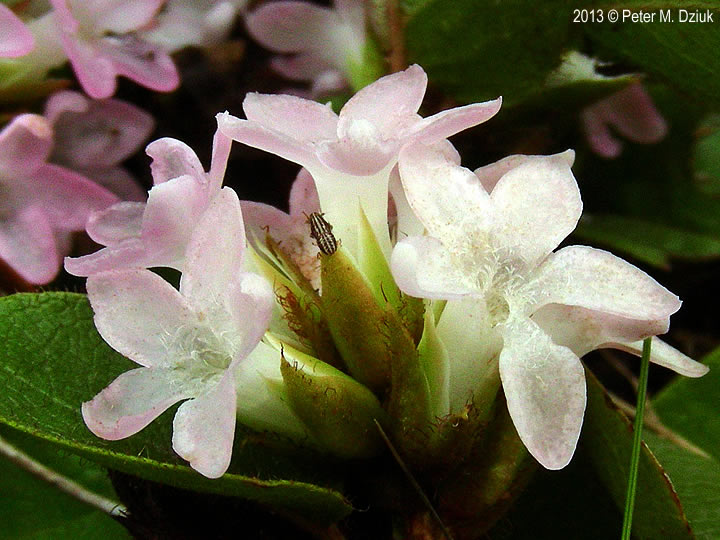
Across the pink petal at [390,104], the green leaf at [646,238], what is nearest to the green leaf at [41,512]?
the pink petal at [390,104]

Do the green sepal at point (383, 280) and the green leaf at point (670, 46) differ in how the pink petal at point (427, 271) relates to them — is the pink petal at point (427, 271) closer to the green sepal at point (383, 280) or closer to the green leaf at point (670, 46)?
the green sepal at point (383, 280)

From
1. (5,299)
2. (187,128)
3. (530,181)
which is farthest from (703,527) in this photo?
(187,128)

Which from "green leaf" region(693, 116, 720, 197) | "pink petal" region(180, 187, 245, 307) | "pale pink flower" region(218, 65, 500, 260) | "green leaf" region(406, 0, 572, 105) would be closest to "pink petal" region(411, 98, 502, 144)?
"pale pink flower" region(218, 65, 500, 260)

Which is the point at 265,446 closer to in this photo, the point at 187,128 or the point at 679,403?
the point at 679,403

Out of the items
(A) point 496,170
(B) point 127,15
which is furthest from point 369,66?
(A) point 496,170

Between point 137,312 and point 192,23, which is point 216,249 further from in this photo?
point 192,23

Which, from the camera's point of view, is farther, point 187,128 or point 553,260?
point 187,128
